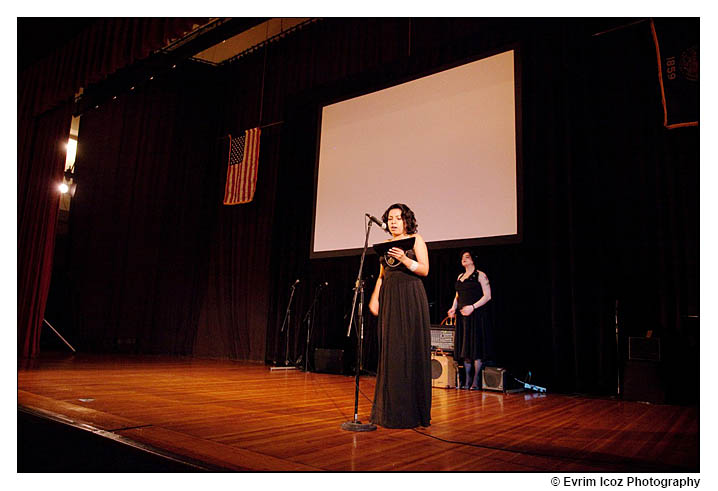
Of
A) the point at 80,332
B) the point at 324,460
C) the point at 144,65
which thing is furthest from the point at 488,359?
the point at 80,332

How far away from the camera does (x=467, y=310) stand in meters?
5.30

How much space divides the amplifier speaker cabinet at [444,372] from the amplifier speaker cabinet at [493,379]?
331mm

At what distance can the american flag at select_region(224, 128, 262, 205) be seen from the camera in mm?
8008

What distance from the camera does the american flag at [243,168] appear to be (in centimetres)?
801

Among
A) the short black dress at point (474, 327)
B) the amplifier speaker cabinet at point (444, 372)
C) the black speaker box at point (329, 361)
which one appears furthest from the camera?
the black speaker box at point (329, 361)

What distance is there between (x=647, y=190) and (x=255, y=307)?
6107mm

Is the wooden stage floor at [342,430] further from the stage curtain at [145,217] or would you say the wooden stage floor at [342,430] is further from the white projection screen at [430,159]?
the stage curtain at [145,217]

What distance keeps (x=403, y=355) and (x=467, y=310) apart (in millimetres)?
2471

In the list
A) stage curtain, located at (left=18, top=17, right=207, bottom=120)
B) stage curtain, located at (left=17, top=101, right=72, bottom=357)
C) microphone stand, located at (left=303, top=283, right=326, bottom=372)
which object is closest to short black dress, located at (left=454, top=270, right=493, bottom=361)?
microphone stand, located at (left=303, top=283, right=326, bottom=372)

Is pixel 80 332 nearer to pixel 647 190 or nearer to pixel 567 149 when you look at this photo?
pixel 567 149

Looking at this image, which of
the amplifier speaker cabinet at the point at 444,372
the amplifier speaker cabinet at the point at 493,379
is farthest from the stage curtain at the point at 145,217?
the amplifier speaker cabinet at the point at 493,379

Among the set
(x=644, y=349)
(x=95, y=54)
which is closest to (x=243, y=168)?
(x=95, y=54)

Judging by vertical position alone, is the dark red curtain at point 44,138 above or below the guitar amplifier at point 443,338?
above

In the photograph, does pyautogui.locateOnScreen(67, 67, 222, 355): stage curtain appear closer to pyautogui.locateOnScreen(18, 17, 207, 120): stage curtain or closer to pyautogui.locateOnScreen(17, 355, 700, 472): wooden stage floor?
pyautogui.locateOnScreen(18, 17, 207, 120): stage curtain
